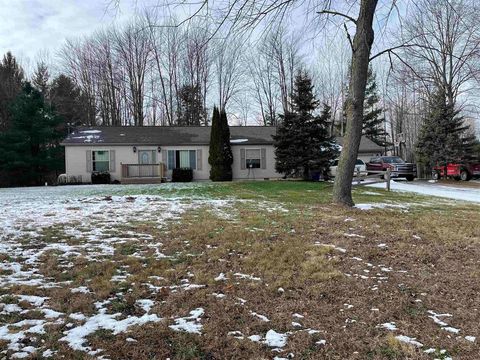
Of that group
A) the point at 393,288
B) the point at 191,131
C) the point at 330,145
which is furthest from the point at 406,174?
the point at 393,288

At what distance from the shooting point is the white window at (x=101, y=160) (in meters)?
22.2

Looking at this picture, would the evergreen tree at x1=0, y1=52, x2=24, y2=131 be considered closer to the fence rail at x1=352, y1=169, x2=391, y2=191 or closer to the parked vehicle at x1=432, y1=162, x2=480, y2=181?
the fence rail at x1=352, y1=169, x2=391, y2=191

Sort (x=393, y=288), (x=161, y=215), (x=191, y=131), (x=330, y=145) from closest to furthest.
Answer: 1. (x=393, y=288)
2. (x=161, y=215)
3. (x=330, y=145)
4. (x=191, y=131)

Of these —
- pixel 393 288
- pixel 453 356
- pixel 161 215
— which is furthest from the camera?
pixel 161 215

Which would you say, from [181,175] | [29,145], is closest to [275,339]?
[181,175]

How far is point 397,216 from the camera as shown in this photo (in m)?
8.27

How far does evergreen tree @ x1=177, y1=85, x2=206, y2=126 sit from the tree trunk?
27718 millimetres

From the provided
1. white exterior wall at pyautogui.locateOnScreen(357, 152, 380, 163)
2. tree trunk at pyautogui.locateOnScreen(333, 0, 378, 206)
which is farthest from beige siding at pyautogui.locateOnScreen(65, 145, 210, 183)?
tree trunk at pyautogui.locateOnScreen(333, 0, 378, 206)

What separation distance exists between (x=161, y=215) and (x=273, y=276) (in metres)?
4.41

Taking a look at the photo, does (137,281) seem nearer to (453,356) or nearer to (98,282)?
(98,282)

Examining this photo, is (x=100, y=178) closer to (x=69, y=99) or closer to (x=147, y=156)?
(x=147, y=156)

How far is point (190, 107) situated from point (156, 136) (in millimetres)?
13053

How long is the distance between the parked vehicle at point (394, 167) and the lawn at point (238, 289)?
63.3 feet

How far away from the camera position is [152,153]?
2281 centimetres
